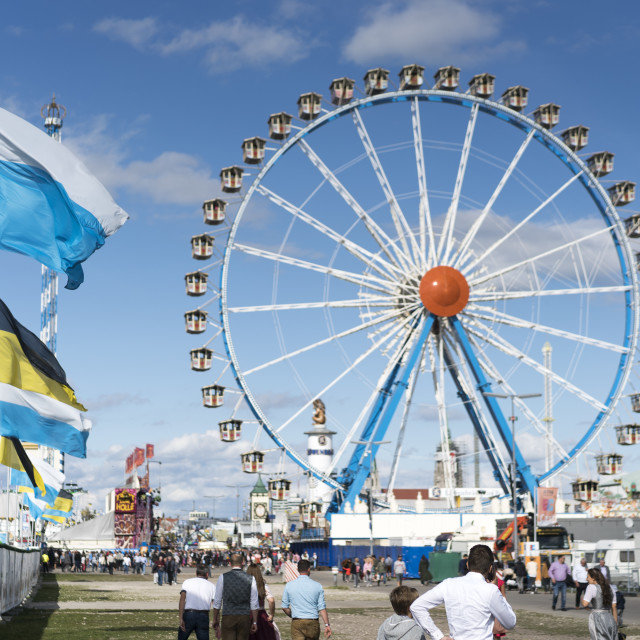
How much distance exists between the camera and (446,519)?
2645 inches

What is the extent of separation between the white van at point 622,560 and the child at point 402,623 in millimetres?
29852

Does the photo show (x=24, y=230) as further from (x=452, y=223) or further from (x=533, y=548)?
(x=452, y=223)

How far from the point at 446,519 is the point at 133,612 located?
42.5m

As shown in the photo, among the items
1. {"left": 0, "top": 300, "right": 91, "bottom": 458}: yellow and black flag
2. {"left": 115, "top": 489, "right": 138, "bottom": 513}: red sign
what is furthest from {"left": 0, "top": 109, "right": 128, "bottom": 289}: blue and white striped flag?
{"left": 115, "top": 489, "right": 138, "bottom": 513}: red sign

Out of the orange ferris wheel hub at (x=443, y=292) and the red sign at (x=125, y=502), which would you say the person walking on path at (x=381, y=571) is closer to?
the orange ferris wheel hub at (x=443, y=292)

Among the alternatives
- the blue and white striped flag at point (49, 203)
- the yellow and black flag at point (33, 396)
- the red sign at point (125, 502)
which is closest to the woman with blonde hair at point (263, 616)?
the yellow and black flag at point (33, 396)

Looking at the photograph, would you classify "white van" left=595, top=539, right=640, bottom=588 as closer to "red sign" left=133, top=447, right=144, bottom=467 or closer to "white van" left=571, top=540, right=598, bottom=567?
"white van" left=571, top=540, right=598, bottom=567

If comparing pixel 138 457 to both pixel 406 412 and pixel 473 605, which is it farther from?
pixel 473 605

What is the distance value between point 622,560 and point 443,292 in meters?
17.3

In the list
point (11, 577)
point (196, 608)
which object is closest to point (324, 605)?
point (196, 608)

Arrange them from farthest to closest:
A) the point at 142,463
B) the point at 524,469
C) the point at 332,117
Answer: the point at 142,463 < the point at 524,469 < the point at 332,117

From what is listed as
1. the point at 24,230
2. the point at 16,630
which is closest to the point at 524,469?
the point at 16,630

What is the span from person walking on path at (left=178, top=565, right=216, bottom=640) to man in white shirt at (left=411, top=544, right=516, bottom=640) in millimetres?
5354

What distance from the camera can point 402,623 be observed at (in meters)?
8.30
